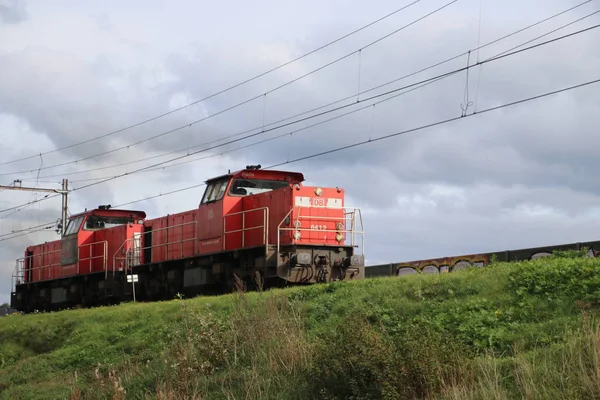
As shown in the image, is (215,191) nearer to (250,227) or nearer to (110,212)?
(250,227)

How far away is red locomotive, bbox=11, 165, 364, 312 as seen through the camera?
748 inches

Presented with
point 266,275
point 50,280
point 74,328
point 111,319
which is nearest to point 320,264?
point 266,275

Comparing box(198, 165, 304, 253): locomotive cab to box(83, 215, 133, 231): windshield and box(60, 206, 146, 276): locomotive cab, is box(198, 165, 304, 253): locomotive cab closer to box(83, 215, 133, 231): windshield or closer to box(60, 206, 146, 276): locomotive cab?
box(60, 206, 146, 276): locomotive cab

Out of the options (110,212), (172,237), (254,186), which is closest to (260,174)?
(254,186)

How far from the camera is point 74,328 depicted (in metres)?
19.3

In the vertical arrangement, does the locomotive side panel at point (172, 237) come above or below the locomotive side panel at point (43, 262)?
above

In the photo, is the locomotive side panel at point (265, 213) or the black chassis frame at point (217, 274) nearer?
the black chassis frame at point (217, 274)

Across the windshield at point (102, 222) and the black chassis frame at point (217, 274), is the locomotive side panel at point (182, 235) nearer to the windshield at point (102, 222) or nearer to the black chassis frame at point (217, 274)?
the black chassis frame at point (217, 274)

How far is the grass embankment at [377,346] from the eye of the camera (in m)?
7.77

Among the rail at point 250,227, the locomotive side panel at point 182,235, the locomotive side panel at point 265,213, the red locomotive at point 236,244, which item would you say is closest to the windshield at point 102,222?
the red locomotive at point 236,244

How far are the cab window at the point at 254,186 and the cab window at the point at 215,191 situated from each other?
362 millimetres

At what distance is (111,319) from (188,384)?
8824 mm

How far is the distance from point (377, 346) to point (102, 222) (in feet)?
78.0

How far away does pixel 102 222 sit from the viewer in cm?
3041
